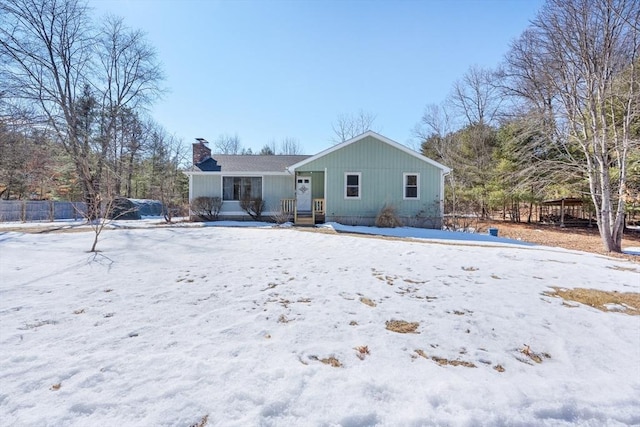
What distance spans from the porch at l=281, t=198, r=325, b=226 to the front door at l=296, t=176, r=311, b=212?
1.03 ft

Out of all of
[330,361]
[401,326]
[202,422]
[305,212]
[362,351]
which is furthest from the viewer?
[305,212]

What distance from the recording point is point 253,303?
12.9 feet

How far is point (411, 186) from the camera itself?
567 inches

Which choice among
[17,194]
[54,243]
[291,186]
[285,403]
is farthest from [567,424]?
[17,194]

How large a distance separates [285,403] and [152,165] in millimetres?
34551

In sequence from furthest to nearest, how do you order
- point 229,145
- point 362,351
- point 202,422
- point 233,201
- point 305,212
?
point 229,145 → point 233,201 → point 305,212 → point 362,351 → point 202,422

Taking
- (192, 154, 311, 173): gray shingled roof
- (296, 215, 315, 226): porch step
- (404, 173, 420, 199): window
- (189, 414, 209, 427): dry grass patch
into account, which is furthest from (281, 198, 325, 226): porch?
(189, 414, 209, 427): dry grass patch

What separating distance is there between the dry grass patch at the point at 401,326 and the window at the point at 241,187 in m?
13.2

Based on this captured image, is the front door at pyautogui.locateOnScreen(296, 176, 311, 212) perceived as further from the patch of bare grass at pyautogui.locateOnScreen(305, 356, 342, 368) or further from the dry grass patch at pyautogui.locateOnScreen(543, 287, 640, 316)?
the patch of bare grass at pyautogui.locateOnScreen(305, 356, 342, 368)

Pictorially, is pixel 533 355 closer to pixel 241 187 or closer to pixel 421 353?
pixel 421 353

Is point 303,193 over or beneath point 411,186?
beneath

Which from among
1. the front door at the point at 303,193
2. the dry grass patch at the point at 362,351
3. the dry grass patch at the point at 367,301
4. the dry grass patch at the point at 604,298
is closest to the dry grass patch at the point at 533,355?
the dry grass patch at the point at 362,351

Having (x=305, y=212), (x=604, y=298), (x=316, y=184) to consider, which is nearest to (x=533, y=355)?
(x=604, y=298)

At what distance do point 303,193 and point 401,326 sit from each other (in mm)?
12730
